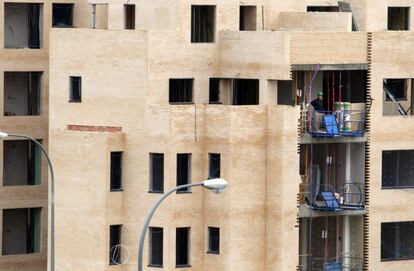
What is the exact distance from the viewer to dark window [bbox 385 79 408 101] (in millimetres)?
100500

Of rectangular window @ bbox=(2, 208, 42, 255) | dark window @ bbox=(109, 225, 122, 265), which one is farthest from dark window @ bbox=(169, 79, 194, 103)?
rectangular window @ bbox=(2, 208, 42, 255)

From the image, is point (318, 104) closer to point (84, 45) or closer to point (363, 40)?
point (363, 40)

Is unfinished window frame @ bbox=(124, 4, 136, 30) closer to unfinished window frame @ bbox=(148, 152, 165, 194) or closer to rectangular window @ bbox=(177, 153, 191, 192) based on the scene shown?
unfinished window frame @ bbox=(148, 152, 165, 194)

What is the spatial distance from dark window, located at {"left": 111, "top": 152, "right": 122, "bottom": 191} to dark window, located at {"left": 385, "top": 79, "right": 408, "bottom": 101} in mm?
11749

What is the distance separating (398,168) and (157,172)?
10736 mm

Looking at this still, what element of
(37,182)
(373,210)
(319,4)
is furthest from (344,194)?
(37,182)

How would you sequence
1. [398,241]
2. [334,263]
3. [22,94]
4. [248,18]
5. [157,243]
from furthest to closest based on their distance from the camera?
[22,94], [398,241], [334,263], [248,18], [157,243]

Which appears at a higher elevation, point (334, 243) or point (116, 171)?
point (116, 171)

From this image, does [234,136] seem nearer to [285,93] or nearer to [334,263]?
[285,93]

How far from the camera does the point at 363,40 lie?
97.9 metres

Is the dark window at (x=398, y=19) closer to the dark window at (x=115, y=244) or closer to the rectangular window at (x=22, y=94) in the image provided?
the rectangular window at (x=22, y=94)

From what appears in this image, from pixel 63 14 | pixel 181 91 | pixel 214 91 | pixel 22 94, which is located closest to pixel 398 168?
pixel 214 91

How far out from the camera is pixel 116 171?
317 ft

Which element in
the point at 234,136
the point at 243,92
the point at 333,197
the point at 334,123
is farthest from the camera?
the point at 333,197
